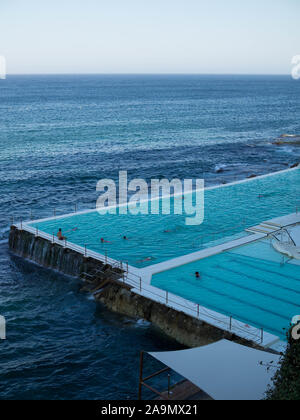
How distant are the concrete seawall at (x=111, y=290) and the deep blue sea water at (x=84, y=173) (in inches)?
19.3

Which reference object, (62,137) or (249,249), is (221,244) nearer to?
(249,249)

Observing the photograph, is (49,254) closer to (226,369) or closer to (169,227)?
(169,227)

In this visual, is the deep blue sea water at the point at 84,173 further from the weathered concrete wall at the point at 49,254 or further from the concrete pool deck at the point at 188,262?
the concrete pool deck at the point at 188,262

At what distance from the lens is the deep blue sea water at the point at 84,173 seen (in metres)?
19.5

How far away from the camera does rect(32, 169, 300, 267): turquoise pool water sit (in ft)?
91.9

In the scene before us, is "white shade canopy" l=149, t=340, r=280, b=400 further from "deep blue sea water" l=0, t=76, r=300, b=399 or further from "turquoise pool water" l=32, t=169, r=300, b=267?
"turquoise pool water" l=32, t=169, r=300, b=267

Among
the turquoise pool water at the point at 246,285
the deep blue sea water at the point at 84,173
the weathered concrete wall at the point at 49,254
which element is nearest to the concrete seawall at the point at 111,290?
the weathered concrete wall at the point at 49,254

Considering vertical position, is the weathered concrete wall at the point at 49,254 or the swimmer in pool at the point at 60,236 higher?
the swimmer in pool at the point at 60,236

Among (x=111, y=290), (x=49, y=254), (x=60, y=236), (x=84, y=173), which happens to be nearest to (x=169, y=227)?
(x=60, y=236)

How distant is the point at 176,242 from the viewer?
95.4 feet

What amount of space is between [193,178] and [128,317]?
102 feet

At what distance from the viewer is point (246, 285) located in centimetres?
2370

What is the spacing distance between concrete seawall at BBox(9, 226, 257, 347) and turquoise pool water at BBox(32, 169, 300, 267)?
51.2 inches

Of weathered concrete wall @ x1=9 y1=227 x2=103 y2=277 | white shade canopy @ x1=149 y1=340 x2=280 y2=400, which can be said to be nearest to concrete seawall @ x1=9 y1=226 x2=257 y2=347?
weathered concrete wall @ x1=9 y1=227 x2=103 y2=277
